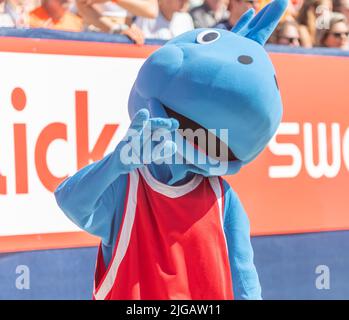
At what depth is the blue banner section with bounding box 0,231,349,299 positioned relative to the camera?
420 cm

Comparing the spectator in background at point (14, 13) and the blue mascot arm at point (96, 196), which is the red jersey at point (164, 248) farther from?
the spectator in background at point (14, 13)

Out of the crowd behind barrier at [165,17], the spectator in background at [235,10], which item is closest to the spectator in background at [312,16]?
the crowd behind barrier at [165,17]

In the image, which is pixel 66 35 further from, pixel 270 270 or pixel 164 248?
pixel 270 270

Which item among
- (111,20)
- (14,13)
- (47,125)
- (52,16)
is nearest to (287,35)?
(111,20)

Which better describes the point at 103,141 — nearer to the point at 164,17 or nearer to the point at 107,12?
the point at 107,12

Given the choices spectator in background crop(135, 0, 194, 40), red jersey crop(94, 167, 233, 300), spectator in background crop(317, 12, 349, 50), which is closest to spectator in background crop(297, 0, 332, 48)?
spectator in background crop(317, 12, 349, 50)

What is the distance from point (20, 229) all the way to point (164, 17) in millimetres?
2322

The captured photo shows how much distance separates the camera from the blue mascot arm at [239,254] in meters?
3.12

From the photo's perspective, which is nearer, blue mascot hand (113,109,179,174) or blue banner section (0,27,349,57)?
blue mascot hand (113,109,179,174)

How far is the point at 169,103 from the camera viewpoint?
9.74ft

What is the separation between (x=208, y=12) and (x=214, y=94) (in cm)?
350

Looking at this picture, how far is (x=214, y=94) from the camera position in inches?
116

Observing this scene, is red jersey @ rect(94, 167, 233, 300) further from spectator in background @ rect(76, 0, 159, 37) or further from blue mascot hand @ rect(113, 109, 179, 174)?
spectator in background @ rect(76, 0, 159, 37)

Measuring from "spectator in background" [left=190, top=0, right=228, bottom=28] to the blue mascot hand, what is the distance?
353 cm
